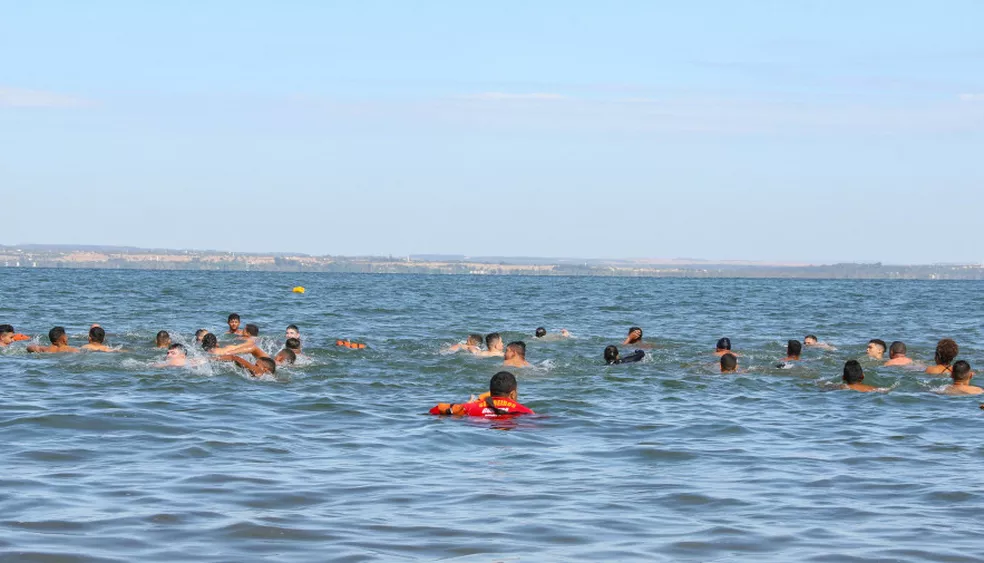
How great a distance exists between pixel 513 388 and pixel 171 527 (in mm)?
7448

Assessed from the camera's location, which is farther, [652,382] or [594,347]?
[594,347]

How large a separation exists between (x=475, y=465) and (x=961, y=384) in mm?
11018

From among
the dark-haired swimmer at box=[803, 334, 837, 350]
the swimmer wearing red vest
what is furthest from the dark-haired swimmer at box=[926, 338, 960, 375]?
the swimmer wearing red vest

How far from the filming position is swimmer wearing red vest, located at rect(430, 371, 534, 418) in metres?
15.9

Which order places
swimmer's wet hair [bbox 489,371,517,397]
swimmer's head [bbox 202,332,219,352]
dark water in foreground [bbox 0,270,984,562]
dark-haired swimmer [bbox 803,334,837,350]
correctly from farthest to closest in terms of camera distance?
1. dark-haired swimmer [bbox 803,334,837,350]
2. swimmer's head [bbox 202,332,219,352]
3. swimmer's wet hair [bbox 489,371,517,397]
4. dark water in foreground [bbox 0,270,984,562]

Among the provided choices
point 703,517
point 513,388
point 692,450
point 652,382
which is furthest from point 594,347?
point 703,517

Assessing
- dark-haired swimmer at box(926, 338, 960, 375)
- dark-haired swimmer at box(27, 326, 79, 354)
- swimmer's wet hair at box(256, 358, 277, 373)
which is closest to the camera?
swimmer's wet hair at box(256, 358, 277, 373)

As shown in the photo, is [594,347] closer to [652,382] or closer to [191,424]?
[652,382]

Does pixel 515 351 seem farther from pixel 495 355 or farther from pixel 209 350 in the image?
pixel 209 350

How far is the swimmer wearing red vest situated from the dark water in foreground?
261 mm

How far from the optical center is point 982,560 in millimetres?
8711

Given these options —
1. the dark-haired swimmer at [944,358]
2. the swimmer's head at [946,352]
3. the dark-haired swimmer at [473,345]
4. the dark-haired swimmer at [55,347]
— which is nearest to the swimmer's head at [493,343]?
the dark-haired swimmer at [473,345]

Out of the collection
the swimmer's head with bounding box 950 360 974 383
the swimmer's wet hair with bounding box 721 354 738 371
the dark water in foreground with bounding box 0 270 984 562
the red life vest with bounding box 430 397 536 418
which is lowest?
the dark water in foreground with bounding box 0 270 984 562

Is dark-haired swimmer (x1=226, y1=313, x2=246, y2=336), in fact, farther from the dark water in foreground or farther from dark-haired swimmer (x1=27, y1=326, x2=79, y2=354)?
dark-haired swimmer (x1=27, y1=326, x2=79, y2=354)
